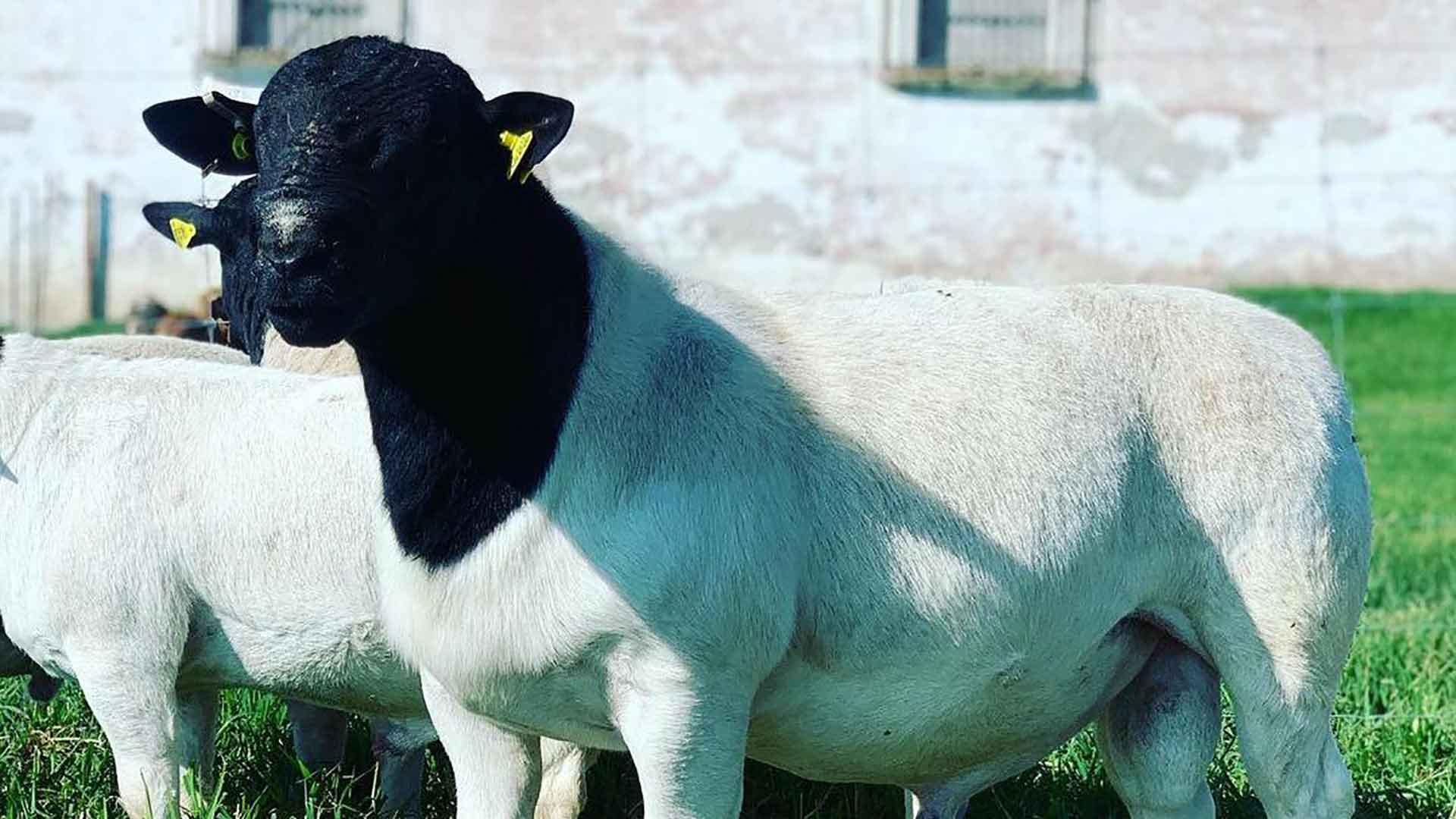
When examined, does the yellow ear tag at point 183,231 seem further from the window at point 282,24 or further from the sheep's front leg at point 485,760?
the window at point 282,24

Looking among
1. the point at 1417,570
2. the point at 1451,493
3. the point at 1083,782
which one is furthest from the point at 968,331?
the point at 1451,493

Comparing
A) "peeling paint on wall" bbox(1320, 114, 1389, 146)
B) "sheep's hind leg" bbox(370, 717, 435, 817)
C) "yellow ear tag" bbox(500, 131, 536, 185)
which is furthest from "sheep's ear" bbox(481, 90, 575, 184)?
"peeling paint on wall" bbox(1320, 114, 1389, 146)

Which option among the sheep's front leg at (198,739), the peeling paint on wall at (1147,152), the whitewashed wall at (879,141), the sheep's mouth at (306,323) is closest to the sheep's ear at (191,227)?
the sheep's mouth at (306,323)

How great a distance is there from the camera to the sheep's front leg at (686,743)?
364 cm

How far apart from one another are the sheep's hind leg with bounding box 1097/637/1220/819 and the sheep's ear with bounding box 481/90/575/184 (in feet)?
5.88

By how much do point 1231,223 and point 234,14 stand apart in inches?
371

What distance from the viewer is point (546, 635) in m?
3.63

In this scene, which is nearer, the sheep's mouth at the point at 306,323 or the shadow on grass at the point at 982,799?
the sheep's mouth at the point at 306,323

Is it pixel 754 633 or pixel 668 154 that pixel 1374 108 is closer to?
pixel 668 154

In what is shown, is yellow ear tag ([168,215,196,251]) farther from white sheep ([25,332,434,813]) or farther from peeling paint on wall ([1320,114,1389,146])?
peeling paint on wall ([1320,114,1389,146])

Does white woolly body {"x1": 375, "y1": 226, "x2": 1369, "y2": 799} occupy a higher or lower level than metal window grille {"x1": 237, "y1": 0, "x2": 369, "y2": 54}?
lower

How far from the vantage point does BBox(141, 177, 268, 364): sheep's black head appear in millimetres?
3547

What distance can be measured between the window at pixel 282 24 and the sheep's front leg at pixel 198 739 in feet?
45.8

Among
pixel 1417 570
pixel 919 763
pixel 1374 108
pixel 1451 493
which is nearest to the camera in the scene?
pixel 919 763
